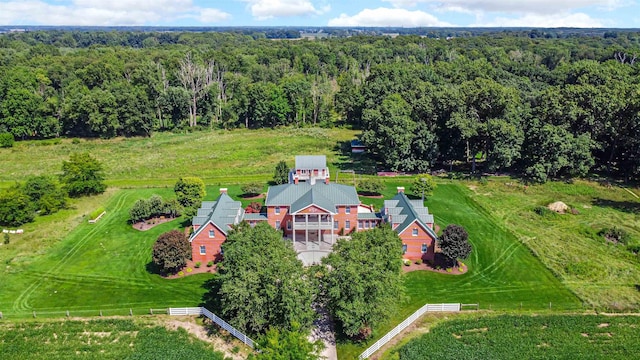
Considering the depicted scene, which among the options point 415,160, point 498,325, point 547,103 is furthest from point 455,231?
point 547,103

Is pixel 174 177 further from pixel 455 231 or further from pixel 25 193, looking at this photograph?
pixel 455 231

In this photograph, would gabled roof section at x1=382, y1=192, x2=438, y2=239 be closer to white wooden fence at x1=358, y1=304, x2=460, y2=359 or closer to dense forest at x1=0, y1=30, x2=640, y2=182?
white wooden fence at x1=358, y1=304, x2=460, y2=359

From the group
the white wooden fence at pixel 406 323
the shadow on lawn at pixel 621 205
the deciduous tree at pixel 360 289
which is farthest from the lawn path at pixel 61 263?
the shadow on lawn at pixel 621 205

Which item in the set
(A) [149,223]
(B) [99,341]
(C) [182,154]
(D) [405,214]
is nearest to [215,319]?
(B) [99,341]

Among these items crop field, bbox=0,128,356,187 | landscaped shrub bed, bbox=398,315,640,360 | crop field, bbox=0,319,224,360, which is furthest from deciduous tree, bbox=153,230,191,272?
crop field, bbox=0,128,356,187

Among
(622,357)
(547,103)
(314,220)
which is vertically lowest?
(622,357)

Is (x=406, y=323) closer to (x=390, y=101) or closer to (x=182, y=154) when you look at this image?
(x=390, y=101)
